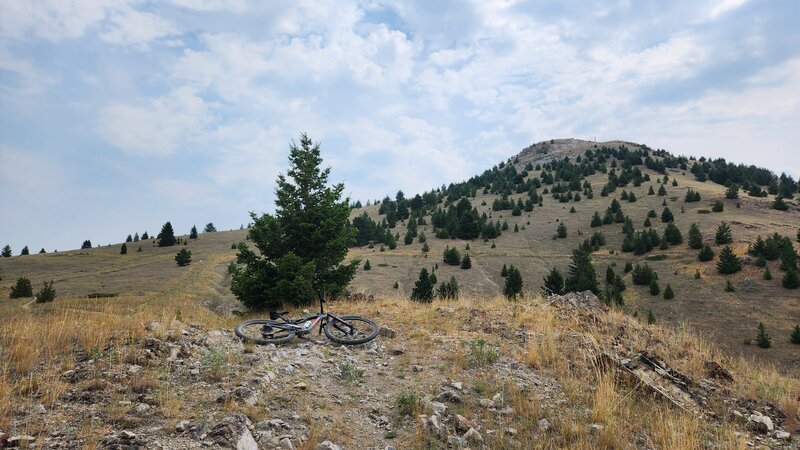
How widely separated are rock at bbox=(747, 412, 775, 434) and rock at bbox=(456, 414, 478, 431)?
4.20 meters

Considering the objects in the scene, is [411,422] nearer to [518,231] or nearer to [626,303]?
[626,303]

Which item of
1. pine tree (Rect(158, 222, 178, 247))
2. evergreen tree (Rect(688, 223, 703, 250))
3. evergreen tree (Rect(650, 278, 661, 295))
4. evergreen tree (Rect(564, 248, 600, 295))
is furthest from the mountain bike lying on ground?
A: pine tree (Rect(158, 222, 178, 247))

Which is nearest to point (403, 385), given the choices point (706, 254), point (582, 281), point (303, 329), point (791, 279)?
point (303, 329)

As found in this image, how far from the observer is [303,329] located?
29.6ft

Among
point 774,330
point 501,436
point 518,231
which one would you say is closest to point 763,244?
point 774,330

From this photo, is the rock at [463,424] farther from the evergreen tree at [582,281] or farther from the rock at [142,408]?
the evergreen tree at [582,281]

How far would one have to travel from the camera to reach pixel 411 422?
5.64m

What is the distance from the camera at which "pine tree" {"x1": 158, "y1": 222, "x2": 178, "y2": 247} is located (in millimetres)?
60934

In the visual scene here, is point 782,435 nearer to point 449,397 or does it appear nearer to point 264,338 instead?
point 449,397

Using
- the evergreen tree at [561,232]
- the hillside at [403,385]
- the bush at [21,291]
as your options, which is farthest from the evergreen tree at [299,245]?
the evergreen tree at [561,232]

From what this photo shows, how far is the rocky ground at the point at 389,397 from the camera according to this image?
15.8 feet

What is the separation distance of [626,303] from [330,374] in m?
37.0

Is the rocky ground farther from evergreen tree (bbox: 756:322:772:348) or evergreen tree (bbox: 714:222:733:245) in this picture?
evergreen tree (bbox: 714:222:733:245)

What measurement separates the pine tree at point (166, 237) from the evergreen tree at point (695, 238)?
70.2m
